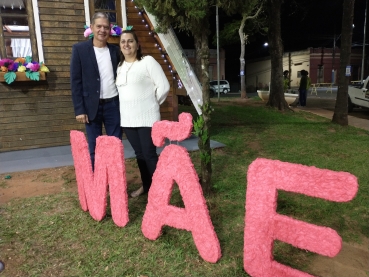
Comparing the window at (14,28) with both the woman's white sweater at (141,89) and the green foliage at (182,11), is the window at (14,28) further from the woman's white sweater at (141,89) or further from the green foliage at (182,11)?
the woman's white sweater at (141,89)

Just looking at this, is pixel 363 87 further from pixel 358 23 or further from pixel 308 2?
pixel 358 23

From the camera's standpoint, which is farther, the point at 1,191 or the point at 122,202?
the point at 1,191

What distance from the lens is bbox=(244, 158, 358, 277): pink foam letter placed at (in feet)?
5.66

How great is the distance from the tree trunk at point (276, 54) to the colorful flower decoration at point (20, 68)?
29.2ft

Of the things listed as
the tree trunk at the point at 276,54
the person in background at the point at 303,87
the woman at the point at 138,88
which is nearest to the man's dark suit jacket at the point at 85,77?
the woman at the point at 138,88

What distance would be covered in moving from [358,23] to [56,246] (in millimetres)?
51684

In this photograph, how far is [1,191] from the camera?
13.5 feet

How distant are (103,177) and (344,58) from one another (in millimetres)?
7469

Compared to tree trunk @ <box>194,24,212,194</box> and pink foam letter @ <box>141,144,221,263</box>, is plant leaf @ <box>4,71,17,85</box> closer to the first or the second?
tree trunk @ <box>194,24,212,194</box>

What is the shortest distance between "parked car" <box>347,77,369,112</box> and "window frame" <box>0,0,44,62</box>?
10890 mm

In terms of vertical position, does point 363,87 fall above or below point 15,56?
below

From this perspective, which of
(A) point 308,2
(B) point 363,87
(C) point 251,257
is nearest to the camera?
(C) point 251,257

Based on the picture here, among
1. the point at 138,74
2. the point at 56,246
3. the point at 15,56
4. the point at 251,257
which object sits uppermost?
the point at 15,56

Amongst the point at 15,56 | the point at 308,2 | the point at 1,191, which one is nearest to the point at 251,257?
the point at 1,191
